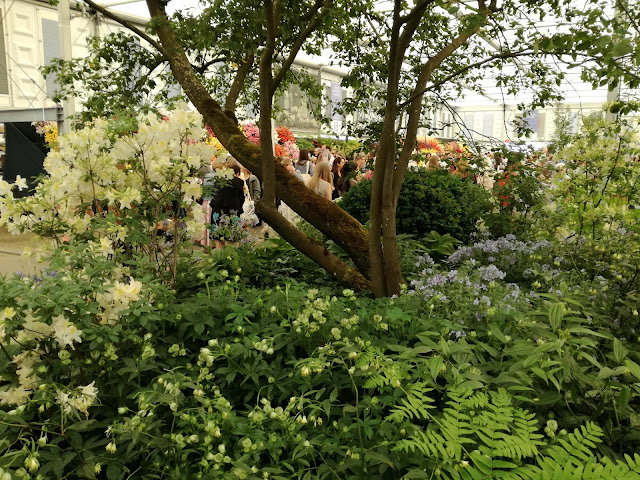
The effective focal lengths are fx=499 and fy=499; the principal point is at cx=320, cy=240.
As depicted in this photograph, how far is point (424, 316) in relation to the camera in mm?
2350

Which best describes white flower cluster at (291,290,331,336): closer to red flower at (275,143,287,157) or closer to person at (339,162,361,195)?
person at (339,162,361,195)

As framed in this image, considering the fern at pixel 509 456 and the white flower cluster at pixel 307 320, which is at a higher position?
the white flower cluster at pixel 307 320

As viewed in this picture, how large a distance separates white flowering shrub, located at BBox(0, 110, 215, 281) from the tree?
58 cm

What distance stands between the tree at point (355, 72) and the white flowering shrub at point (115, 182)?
1.90 feet

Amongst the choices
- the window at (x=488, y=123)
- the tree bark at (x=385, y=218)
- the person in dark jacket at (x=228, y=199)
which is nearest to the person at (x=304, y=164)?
the person in dark jacket at (x=228, y=199)

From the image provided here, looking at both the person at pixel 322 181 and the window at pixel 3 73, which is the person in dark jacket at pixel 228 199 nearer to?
the person at pixel 322 181

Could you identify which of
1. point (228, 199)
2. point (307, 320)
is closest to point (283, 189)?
point (307, 320)

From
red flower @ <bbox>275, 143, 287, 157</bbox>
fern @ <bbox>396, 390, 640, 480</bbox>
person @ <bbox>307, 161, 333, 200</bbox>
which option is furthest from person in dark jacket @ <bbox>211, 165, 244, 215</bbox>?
fern @ <bbox>396, 390, 640, 480</bbox>

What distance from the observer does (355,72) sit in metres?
4.08

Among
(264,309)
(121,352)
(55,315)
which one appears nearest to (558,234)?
(264,309)

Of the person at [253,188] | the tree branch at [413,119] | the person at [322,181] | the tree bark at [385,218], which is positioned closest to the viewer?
the tree bark at [385,218]

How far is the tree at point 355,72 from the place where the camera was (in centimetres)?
269

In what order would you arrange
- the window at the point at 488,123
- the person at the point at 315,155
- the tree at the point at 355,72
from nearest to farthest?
1. the tree at the point at 355,72
2. the person at the point at 315,155
3. the window at the point at 488,123

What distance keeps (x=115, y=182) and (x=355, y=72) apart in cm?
229
